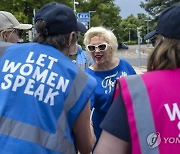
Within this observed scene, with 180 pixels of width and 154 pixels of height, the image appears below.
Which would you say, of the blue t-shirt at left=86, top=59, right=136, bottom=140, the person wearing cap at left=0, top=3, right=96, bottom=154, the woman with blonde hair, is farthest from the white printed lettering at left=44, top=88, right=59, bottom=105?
→ the woman with blonde hair

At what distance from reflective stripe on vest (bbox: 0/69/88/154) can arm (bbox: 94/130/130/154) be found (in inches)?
15.9

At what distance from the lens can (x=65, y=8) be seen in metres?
2.57

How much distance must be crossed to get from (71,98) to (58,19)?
0.48m

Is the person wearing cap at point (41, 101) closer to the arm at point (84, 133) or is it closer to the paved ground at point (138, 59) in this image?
the arm at point (84, 133)

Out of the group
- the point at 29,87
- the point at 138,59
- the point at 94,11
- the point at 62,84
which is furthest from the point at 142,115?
the point at 94,11

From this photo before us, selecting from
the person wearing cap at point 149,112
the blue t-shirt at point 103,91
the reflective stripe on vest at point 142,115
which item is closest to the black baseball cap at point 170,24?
the person wearing cap at point 149,112

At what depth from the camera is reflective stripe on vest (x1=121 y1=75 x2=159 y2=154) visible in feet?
6.26

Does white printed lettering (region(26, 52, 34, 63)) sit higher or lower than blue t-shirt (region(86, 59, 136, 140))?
higher

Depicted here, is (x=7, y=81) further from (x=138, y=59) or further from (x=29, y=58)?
(x=138, y=59)

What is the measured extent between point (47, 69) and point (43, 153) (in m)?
0.46

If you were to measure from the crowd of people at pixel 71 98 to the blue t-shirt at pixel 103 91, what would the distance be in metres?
1.11

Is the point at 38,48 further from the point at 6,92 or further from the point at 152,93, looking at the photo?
the point at 152,93

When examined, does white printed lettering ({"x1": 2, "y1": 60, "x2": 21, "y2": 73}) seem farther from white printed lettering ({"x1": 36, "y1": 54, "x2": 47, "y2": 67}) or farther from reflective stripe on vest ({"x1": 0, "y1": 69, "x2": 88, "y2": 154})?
reflective stripe on vest ({"x1": 0, "y1": 69, "x2": 88, "y2": 154})

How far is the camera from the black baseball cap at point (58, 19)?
2.50 metres
